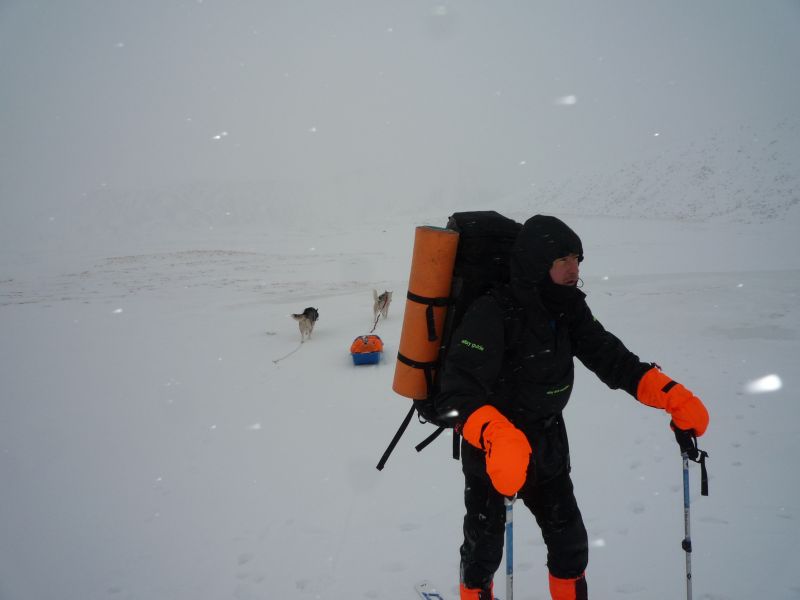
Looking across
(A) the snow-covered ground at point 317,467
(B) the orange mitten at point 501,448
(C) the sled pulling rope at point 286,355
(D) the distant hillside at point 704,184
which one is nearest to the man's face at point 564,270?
(B) the orange mitten at point 501,448

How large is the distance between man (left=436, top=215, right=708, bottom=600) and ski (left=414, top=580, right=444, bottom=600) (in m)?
0.67

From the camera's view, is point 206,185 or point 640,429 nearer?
point 640,429

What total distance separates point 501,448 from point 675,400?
128cm

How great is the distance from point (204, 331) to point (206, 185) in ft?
228

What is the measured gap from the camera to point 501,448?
206cm

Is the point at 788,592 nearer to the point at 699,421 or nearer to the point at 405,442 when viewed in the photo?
the point at 699,421

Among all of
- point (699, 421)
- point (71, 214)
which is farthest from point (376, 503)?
point (71, 214)

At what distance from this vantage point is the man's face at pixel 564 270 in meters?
2.36

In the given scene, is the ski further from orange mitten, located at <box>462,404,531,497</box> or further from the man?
orange mitten, located at <box>462,404,531,497</box>

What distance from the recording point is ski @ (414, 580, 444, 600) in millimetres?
3260

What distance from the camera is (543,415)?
2.52 meters

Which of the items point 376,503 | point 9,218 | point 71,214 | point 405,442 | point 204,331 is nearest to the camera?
point 376,503

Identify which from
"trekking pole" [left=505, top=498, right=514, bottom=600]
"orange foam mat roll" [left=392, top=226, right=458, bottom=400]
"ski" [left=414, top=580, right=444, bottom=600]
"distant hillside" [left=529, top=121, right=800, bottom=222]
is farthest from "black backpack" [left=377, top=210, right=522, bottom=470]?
"distant hillside" [left=529, top=121, right=800, bottom=222]

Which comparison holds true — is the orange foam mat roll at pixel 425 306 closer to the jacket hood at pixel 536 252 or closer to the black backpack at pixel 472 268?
the black backpack at pixel 472 268
